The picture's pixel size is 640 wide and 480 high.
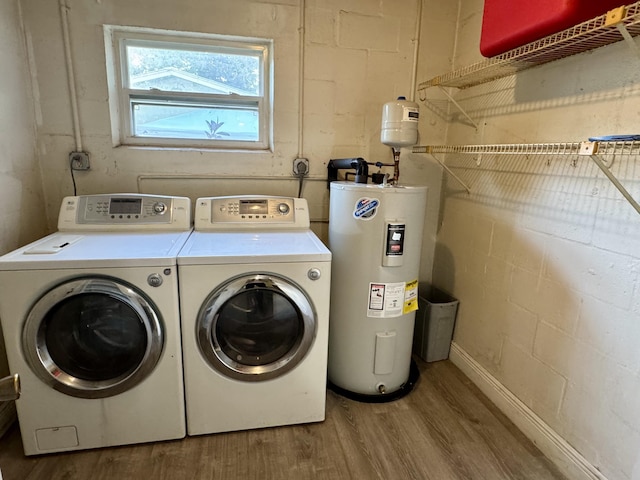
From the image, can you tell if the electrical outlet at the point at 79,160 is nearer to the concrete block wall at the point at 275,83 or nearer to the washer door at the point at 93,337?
the concrete block wall at the point at 275,83

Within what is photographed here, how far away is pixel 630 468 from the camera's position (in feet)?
4.33

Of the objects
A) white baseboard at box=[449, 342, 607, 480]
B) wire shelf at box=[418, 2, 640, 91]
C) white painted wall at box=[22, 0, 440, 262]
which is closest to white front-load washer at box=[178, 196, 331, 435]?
white painted wall at box=[22, 0, 440, 262]

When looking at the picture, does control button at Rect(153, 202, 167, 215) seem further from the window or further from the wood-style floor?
the wood-style floor

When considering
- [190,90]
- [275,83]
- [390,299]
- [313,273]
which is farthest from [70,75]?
[390,299]

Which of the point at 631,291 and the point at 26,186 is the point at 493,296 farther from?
the point at 26,186

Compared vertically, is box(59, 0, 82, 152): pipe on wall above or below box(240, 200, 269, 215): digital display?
above

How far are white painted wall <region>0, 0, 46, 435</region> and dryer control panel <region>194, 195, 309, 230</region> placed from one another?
0.82 meters

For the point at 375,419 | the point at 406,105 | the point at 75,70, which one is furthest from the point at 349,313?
the point at 75,70

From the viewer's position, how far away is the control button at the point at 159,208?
1971 millimetres

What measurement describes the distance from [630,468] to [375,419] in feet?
3.21

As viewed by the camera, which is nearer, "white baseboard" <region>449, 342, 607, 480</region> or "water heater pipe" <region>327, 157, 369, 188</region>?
"white baseboard" <region>449, 342, 607, 480</region>

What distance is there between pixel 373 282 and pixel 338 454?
77cm

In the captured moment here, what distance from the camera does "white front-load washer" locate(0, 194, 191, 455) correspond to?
4.68 feet

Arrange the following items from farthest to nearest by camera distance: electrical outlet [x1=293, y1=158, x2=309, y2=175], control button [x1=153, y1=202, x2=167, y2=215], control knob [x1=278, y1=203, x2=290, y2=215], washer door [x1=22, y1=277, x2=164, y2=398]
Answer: electrical outlet [x1=293, y1=158, x2=309, y2=175] < control knob [x1=278, y1=203, x2=290, y2=215] < control button [x1=153, y1=202, x2=167, y2=215] < washer door [x1=22, y1=277, x2=164, y2=398]
